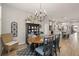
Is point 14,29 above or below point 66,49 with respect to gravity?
above

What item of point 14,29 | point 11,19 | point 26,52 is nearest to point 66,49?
point 26,52

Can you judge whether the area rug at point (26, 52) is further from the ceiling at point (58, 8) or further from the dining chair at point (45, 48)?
the ceiling at point (58, 8)

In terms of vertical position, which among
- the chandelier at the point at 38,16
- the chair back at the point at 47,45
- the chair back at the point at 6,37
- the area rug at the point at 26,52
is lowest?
the area rug at the point at 26,52

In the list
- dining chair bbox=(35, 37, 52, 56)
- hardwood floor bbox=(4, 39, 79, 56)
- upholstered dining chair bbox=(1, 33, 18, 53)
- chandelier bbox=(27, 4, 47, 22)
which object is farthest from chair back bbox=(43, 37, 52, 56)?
upholstered dining chair bbox=(1, 33, 18, 53)

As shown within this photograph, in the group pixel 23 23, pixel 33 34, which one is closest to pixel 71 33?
pixel 33 34

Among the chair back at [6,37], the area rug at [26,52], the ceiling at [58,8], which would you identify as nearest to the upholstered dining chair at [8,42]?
the chair back at [6,37]

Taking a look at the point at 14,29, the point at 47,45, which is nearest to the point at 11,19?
the point at 14,29

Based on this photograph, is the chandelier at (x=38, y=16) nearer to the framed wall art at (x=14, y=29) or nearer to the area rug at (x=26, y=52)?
the framed wall art at (x=14, y=29)

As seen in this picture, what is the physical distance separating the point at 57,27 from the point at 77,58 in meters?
0.58

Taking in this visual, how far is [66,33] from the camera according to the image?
7.47ft

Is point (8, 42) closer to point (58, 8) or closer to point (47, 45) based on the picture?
point (47, 45)

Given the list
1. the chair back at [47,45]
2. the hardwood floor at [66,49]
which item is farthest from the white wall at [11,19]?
the chair back at [47,45]

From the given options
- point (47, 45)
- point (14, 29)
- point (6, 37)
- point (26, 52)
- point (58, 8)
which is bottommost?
point (26, 52)

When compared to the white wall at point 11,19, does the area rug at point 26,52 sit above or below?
below
